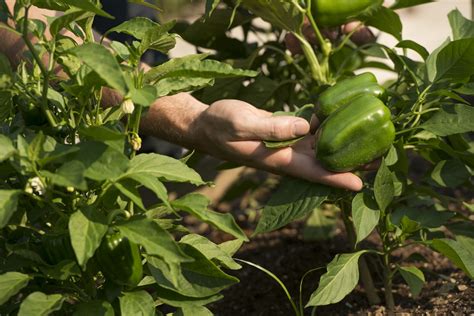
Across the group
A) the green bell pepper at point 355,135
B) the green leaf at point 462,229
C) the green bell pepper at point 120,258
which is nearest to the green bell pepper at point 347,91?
the green bell pepper at point 355,135

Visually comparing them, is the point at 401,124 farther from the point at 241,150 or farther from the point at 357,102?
the point at 241,150

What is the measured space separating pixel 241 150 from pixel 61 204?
0.50m

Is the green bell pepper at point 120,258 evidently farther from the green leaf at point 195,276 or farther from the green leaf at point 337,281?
the green leaf at point 337,281

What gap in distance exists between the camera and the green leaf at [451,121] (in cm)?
169

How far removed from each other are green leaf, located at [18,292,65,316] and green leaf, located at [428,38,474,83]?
93 centimetres

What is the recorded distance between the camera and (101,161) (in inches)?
48.4

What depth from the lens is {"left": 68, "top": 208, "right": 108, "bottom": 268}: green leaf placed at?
117 cm

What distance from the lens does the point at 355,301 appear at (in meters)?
2.09

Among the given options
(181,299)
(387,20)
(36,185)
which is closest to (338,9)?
(387,20)

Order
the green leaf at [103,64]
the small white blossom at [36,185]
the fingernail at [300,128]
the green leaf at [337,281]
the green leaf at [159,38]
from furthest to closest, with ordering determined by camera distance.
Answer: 1. the fingernail at [300,128]
2. the green leaf at [337,281]
3. the green leaf at [159,38]
4. the small white blossom at [36,185]
5. the green leaf at [103,64]

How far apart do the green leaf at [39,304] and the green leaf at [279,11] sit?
0.86 metres

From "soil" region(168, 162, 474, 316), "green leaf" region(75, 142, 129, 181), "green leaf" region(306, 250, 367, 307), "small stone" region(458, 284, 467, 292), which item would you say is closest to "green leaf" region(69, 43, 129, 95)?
"green leaf" region(75, 142, 129, 181)

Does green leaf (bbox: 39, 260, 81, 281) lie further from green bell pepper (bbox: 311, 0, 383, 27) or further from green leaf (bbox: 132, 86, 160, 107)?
green bell pepper (bbox: 311, 0, 383, 27)

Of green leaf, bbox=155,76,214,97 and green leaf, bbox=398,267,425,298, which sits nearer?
green leaf, bbox=155,76,214,97
